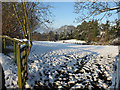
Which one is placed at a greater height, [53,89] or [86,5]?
[86,5]

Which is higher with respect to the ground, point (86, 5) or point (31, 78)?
point (86, 5)

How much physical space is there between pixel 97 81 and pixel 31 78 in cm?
231

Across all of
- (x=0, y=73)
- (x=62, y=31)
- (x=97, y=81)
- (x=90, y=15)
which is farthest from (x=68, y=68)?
(x=62, y=31)

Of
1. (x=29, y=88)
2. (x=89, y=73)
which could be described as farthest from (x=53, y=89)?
(x=89, y=73)

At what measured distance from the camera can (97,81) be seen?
287cm

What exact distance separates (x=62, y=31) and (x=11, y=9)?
3129cm

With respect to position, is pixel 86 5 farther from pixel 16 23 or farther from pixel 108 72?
pixel 16 23

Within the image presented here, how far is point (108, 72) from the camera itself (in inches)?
133

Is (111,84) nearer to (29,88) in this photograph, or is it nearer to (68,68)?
(68,68)

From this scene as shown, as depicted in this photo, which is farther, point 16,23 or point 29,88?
point 16,23

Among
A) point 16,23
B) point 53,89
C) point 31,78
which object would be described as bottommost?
point 53,89

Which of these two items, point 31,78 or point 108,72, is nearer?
point 31,78

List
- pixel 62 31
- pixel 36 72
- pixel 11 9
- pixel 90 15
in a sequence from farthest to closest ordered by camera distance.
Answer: pixel 62 31 < pixel 90 15 < pixel 11 9 < pixel 36 72

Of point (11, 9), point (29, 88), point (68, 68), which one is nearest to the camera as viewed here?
point (29, 88)
